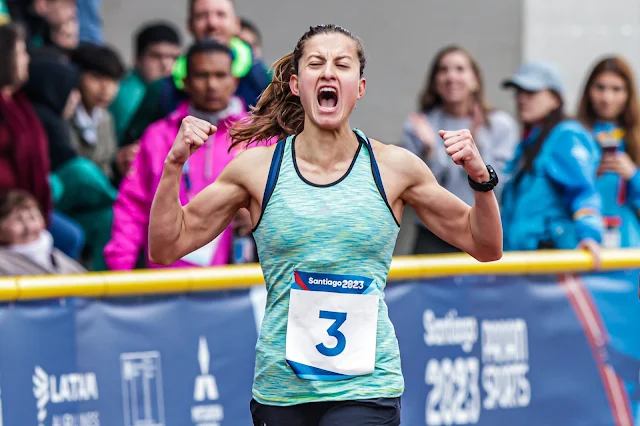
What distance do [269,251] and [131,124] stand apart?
149 inches

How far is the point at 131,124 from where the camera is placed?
7.75 m

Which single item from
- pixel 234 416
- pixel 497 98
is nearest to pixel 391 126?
pixel 497 98

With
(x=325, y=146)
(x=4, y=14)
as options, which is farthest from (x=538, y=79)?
(x=325, y=146)

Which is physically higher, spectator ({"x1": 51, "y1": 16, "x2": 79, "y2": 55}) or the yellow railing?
spectator ({"x1": 51, "y1": 16, "x2": 79, "y2": 55})

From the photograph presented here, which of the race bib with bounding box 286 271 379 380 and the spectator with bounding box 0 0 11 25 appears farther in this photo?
the spectator with bounding box 0 0 11 25

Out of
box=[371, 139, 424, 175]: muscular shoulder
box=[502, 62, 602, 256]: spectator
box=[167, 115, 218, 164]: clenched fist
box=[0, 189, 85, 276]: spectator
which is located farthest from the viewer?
box=[502, 62, 602, 256]: spectator

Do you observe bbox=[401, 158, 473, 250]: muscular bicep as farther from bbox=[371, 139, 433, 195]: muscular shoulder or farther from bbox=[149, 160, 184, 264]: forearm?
bbox=[149, 160, 184, 264]: forearm

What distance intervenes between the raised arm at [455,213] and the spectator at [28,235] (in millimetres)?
2919

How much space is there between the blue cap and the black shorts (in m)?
4.14

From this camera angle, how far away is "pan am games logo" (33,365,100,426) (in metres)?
5.72

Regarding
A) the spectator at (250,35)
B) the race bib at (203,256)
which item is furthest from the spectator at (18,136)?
the spectator at (250,35)

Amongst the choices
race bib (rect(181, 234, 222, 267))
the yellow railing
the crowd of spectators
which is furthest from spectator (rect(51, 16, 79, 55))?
the yellow railing

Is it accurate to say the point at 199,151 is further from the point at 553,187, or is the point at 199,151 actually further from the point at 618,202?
the point at 618,202

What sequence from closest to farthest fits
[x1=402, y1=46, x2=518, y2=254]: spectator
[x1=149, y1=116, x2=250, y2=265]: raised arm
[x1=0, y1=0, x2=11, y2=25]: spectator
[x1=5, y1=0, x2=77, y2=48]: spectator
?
[x1=149, y1=116, x2=250, y2=265]: raised arm → [x1=0, y1=0, x2=11, y2=25]: spectator → [x1=402, y1=46, x2=518, y2=254]: spectator → [x1=5, y1=0, x2=77, y2=48]: spectator
